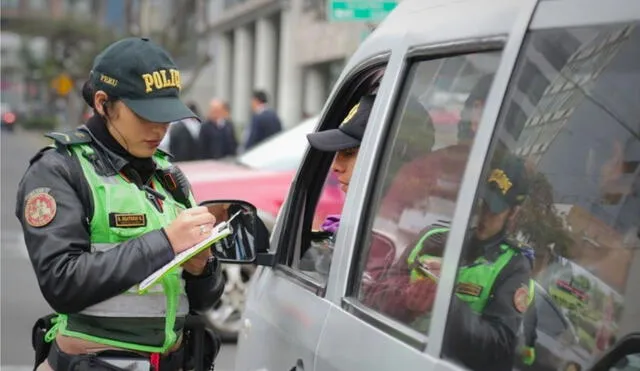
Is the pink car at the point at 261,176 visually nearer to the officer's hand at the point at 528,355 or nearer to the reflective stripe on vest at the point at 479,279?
the reflective stripe on vest at the point at 479,279

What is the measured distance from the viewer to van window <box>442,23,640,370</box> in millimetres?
2008

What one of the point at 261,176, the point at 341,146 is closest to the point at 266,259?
the point at 341,146

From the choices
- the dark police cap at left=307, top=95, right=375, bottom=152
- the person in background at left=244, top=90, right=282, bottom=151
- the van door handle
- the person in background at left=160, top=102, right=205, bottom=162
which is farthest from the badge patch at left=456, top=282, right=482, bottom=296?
the person in background at left=244, top=90, right=282, bottom=151

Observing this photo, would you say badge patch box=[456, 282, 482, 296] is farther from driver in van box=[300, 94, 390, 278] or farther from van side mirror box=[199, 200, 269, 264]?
van side mirror box=[199, 200, 269, 264]

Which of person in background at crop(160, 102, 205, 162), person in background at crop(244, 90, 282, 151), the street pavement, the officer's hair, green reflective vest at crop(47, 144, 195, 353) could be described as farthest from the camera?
person in background at crop(244, 90, 282, 151)

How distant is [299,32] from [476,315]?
34.7m

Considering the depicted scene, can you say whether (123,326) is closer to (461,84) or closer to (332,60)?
(461,84)

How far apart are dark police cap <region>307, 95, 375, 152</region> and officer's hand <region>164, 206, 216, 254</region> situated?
491 millimetres

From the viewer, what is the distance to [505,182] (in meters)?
2.20

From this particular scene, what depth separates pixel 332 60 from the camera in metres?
34.1

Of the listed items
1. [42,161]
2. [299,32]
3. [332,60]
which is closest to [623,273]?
[42,161]

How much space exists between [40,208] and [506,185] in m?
1.36

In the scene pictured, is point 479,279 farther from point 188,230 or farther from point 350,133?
point 350,133

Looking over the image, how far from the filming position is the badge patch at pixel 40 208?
9.84 feet
